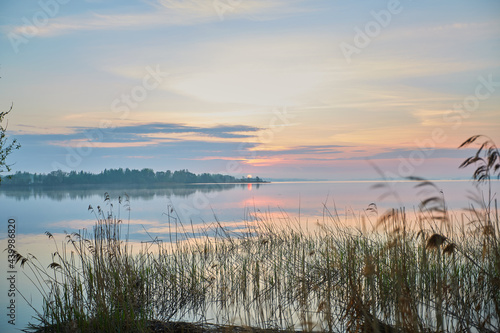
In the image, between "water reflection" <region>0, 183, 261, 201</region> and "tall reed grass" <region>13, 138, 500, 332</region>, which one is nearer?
"tall reed grass" <region>13, 138, 500, 332</region>

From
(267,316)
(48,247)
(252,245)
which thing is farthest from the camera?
(48,247)

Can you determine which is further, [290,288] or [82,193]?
[82,193]

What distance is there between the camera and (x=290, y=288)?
256 inches

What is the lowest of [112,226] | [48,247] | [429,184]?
[48,247]

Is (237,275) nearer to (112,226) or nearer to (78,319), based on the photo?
(112,226)

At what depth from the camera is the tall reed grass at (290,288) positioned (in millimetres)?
3922

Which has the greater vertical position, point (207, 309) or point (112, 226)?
point (112, 226)

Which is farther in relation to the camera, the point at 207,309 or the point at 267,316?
the point at 207,309

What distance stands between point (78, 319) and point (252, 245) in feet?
17.8

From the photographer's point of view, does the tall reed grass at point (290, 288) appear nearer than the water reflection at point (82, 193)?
Yes

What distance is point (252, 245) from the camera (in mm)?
9836

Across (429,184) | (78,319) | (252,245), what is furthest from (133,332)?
(252,245)

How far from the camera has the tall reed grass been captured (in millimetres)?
3922

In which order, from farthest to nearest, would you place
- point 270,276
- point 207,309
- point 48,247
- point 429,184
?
1. point 48,247
2. point 270,276
3. point 207,309
4. point 429,184
